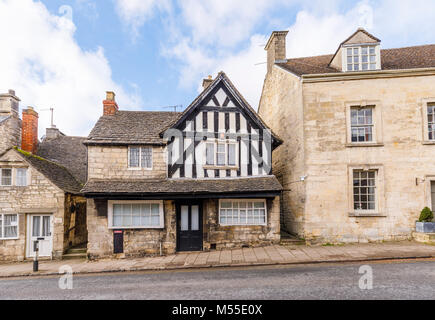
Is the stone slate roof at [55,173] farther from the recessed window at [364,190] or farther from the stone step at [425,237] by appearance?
the stone step at [425,237]

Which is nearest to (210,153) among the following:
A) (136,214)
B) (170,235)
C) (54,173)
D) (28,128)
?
(170,235)

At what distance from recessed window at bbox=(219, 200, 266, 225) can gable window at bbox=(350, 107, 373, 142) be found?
5172 mm

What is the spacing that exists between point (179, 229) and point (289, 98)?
8556mm

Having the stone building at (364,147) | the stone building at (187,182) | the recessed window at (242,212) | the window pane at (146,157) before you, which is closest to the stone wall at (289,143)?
the stone building at (364,147)

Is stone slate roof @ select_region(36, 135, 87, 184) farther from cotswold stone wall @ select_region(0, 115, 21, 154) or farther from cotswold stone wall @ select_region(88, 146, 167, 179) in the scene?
cotswold stone wall @ select_region(88, 146, 167, 179)

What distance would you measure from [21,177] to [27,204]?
1.30 m

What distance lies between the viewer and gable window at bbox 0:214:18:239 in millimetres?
12039

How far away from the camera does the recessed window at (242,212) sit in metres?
11.9

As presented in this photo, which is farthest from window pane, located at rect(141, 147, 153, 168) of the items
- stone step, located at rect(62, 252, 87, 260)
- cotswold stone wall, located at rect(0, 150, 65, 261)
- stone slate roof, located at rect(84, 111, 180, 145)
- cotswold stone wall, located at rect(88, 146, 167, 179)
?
stone step, located at rect(62, 252, 87, 260)

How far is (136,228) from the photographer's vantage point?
11484 mm

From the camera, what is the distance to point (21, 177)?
40.8 ft

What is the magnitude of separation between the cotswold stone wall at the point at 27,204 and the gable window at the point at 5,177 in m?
0.27
